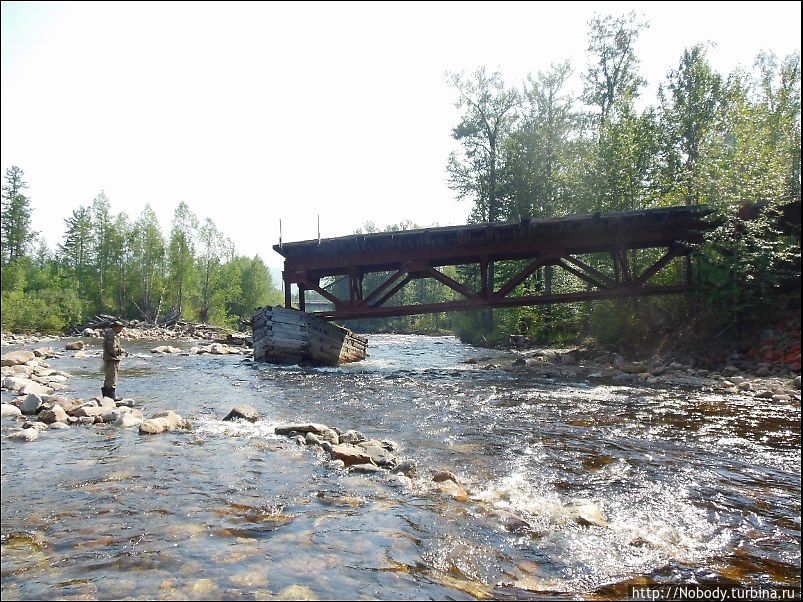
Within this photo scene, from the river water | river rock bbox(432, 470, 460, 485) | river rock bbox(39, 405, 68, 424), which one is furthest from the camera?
river rock bbox(39, 405, 68, 424)

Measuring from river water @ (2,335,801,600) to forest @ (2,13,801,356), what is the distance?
15.3 ft

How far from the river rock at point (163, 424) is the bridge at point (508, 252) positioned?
1155 cm

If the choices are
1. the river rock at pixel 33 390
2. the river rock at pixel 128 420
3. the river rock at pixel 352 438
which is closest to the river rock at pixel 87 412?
the river rock at pixel 128 420

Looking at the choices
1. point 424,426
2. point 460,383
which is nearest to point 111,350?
point 424,426

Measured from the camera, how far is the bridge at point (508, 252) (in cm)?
1834

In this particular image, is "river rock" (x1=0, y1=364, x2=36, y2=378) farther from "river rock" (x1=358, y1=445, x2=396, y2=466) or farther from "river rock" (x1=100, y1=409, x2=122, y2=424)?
"river rock" (x1=358, y1=445, x2=396, y2=466)

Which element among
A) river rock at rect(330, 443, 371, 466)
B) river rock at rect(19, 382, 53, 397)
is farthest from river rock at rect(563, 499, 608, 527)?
river rock at rect(19, 382, 53, 397)

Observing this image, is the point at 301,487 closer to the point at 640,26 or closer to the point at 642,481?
the point at 642,481

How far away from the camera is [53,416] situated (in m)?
8.21

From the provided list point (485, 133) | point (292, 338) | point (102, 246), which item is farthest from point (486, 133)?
point (102, 246)

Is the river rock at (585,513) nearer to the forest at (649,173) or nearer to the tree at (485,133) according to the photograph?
the forest at (649,173)

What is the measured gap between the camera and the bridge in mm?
18344

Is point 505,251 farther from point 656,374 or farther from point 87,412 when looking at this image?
point 87,412

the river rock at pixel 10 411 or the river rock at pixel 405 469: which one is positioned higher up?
the river rock at pixel 10 411
